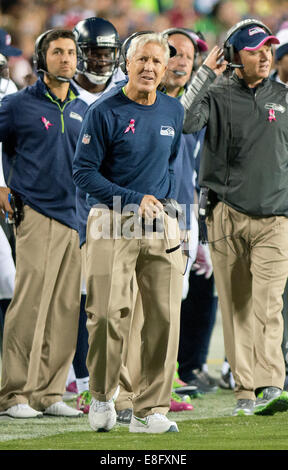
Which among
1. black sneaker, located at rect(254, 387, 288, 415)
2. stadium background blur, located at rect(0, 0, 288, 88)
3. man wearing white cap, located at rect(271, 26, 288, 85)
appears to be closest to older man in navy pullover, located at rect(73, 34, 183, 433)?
black sneaker, located at rect(254, 387, 288, 415)

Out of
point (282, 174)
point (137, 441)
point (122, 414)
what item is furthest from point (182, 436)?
point (282, 174)

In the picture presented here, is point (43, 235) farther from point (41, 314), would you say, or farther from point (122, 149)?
point (122, 149)

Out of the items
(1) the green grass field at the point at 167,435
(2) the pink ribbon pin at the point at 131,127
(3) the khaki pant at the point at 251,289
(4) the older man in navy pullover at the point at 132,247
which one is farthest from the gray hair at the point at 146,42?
(1) the green grass field at the point at 167,435

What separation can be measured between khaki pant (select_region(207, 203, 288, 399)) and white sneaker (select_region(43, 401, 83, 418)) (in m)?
0.95

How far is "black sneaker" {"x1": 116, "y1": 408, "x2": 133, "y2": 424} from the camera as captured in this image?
5.93 meters

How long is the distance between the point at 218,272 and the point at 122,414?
1.06 meters

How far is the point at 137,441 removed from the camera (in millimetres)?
5082

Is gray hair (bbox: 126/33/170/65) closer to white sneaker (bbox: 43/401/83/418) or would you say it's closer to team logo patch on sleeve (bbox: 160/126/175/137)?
team logo patch on sleeve (bbox: 160/126/175/137)

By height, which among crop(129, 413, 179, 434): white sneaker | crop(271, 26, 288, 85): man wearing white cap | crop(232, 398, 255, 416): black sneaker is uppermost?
crop(271, 26, 288, 85): man wearing white cap

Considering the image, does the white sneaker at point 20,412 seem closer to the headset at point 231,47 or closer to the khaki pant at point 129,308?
the khaki pant at point 129,308

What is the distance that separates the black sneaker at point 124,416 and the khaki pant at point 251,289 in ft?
2.39

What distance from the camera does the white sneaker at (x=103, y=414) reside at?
5383 mm

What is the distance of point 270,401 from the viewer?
19.7ft

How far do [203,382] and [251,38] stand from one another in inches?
102
